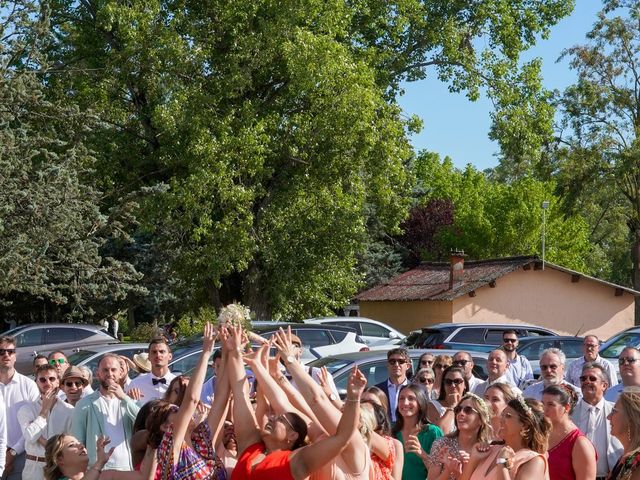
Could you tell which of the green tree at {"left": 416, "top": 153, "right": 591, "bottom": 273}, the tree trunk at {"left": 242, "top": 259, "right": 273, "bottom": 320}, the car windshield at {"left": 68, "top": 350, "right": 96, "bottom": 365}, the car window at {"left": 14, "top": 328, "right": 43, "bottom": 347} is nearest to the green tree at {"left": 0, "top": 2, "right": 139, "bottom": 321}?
the car window at {"left": 14, "top": 328, "right": 43, "bottom": 347}

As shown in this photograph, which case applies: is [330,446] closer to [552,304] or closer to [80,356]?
[80,356]

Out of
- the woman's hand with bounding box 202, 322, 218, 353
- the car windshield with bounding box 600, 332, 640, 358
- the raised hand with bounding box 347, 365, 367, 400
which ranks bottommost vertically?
the car windshield with bounding box 600, 332, 640, 358

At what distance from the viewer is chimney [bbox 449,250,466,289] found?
1522 inches

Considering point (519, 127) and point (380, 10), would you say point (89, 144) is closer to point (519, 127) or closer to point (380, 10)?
point (380, 10)

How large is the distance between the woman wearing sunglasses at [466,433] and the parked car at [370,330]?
1829 centimetres

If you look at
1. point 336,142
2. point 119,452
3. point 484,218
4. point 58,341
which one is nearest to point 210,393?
point 119,452

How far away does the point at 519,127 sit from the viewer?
32.4m

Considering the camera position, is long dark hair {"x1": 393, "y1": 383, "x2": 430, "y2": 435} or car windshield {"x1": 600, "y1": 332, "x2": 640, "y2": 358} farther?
car windshield {"x1": 600, "y1": 332, "x2": 640, "y2": 358}

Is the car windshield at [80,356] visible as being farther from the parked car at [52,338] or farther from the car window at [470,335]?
the car window at [470,335]

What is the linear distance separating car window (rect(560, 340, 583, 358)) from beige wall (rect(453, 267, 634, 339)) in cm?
1822

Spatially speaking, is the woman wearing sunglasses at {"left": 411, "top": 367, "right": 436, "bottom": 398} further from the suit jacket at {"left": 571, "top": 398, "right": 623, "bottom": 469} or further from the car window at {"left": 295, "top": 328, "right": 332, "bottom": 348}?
the car window at {"left": 295, "top": 328, "right": 332, "bottom": 348}

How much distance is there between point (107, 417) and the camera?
8047 millimetres

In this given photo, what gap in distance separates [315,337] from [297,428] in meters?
16.0

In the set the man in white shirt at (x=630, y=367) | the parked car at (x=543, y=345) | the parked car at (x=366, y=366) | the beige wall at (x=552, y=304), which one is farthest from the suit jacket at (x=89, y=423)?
the beige wall at (x=552, y=304)
